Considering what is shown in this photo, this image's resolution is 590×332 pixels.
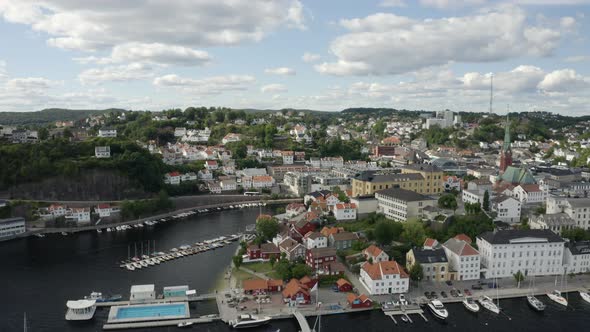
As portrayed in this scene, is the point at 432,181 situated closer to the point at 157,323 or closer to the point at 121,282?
the point at 121,282

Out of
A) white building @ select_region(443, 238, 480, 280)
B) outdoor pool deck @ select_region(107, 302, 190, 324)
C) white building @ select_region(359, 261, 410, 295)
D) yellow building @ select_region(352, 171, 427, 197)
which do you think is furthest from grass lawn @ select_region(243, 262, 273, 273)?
yellow building @ select_region(352, 171, 427, 197)

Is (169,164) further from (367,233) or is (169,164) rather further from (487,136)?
(487,136)

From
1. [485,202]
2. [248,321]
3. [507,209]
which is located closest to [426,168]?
[485,202]

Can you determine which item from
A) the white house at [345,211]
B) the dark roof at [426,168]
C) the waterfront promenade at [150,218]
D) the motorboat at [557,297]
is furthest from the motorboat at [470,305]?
the waterfront promenade at [150,218]

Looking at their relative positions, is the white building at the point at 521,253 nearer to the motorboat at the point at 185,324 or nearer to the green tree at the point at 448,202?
the green tree at the point at 448,202

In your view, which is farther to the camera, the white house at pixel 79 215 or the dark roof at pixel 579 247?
the white house at pixel 79 215

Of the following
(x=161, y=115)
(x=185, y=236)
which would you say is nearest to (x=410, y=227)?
(x=185, y=236)
